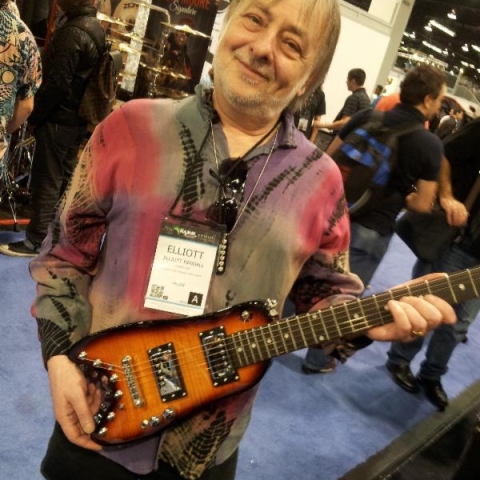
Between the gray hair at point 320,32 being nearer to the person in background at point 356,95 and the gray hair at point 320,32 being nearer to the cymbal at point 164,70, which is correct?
the cymbal at point 164,70

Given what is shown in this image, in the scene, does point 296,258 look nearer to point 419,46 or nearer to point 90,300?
point 90,300

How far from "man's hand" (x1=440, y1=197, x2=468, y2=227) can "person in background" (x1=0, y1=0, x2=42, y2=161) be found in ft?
7.71

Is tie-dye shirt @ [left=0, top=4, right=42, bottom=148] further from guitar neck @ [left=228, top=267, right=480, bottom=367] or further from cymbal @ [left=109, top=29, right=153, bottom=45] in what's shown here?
cymbal @ [left=109, top=29, right=153, bottom=45]

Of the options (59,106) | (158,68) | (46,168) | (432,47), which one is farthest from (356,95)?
(432,47)

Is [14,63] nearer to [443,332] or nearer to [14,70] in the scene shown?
[14,70]

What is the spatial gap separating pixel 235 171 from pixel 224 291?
27cm

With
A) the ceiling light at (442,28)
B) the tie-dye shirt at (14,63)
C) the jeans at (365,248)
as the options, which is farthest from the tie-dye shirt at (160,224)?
the ceiling light at (442,28)

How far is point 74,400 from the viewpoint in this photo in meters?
1.07

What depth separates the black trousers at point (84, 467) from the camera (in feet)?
3.86

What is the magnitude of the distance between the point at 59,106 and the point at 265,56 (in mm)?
2802

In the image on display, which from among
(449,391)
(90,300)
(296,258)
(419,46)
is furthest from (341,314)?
(419,46)

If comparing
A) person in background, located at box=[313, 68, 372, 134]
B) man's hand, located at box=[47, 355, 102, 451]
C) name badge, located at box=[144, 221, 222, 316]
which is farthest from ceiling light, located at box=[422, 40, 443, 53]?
man's hand, located at box=[47, 355, 102, 451]

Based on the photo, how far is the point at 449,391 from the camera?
3.73 meters

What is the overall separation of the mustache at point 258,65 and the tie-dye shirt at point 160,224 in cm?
13
